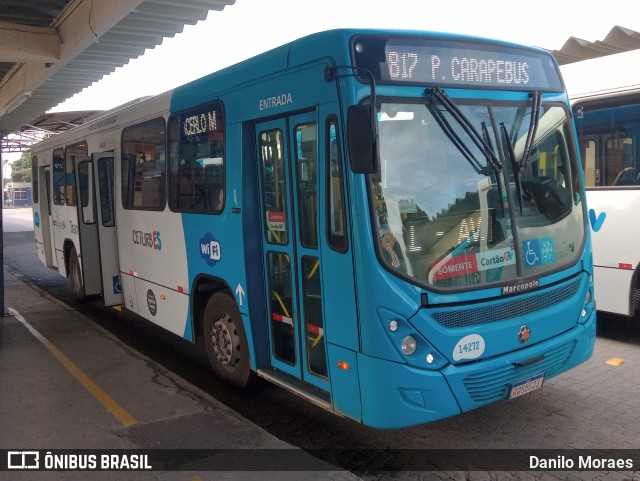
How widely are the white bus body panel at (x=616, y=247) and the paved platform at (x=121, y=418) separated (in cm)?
437

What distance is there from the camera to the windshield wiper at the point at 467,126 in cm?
403

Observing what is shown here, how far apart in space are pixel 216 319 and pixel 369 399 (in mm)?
2430

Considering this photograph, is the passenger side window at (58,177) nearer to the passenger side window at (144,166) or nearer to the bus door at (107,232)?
the bus door at (107,232)

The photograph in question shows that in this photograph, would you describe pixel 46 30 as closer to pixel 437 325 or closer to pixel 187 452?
pixel 187 452

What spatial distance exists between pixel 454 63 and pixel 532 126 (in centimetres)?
82

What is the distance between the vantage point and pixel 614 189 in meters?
6.79

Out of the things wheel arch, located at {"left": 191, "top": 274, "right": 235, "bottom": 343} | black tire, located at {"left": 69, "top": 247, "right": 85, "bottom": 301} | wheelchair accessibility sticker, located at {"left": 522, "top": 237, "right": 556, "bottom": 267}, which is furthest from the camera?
black tire, located at {"left": 69, "top": 247, "right": 85, "bottom": 301}

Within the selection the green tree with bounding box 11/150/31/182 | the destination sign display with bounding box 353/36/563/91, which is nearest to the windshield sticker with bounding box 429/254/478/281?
the destination sign display with bounding box 353/36/563/91

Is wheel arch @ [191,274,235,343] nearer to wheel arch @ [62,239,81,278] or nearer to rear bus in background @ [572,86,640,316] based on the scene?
rear bus in background @ [572,86,640,316]

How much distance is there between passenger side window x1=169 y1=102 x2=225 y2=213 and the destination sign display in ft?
6.35

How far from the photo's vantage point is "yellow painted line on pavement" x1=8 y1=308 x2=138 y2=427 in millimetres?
5039

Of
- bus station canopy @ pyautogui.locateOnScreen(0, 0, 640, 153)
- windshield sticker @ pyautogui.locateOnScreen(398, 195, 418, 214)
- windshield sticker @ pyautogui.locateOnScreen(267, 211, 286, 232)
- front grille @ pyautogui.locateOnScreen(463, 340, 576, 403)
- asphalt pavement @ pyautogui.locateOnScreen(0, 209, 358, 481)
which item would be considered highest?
bus station canopy @ pyautogui.locateOnScreen(0, 0, 640, 153)

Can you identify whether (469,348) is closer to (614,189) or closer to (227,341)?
(227,341)

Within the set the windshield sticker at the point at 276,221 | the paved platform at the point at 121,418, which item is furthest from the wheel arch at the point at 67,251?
the windshield sticker at the point at 276,221
